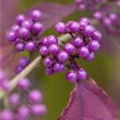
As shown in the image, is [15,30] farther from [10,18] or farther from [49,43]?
[10,18]

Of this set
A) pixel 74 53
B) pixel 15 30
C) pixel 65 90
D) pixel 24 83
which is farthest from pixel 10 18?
pixel 24 83

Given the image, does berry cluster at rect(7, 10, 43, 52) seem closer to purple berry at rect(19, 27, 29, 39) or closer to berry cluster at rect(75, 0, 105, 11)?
purple berry at rect(19, 27, 29, 39)

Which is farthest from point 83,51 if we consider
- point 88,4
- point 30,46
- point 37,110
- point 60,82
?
point 60,82

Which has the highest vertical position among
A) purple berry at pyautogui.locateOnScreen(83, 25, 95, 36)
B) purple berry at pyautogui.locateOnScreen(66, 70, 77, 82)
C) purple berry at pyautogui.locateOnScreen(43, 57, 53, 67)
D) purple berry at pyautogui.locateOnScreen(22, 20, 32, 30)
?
purple berry at pyautogui.locateOnScreen(22, 20, 32, 30)

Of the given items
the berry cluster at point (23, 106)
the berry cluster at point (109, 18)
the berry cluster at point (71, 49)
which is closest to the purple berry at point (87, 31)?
the berry cluster at point (71, 49)

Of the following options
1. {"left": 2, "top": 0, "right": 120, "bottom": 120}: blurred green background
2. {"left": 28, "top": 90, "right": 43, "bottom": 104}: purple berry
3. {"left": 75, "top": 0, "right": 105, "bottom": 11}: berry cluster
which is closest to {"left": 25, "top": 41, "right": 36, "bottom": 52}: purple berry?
{"left": 28, "top": 90, "right": 43, "bottom": 104}: purple berry

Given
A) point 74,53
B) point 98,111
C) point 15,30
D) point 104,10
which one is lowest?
point 98,111
